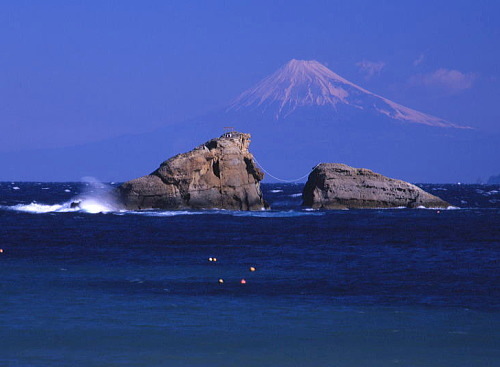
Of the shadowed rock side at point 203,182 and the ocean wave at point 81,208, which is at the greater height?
the shadowed rock side at point 203,182

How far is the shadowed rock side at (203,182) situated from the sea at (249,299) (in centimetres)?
2858

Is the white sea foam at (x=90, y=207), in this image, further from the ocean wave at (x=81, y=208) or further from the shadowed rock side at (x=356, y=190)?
the shadowed rock side at (x=356, y=190)

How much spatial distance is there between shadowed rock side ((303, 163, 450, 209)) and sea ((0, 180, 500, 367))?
35.8 m

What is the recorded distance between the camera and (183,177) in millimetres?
94812

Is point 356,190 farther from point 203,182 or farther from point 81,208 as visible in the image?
point 81,208

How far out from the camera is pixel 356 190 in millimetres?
104750

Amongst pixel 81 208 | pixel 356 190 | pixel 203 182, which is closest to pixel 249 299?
pixel 203 182

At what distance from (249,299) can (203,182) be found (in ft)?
205

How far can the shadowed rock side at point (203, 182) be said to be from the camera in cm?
9500

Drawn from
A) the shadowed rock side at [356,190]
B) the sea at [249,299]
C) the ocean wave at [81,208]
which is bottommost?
the sea at [249,299]

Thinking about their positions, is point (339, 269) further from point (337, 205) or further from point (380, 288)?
point (337, 205)

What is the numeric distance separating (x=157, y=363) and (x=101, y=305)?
28.8ft

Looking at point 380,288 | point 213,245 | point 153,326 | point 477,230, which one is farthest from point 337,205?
point 153,326

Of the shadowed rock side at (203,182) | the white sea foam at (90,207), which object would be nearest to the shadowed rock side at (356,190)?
the shadowed rock side at (203,182)
